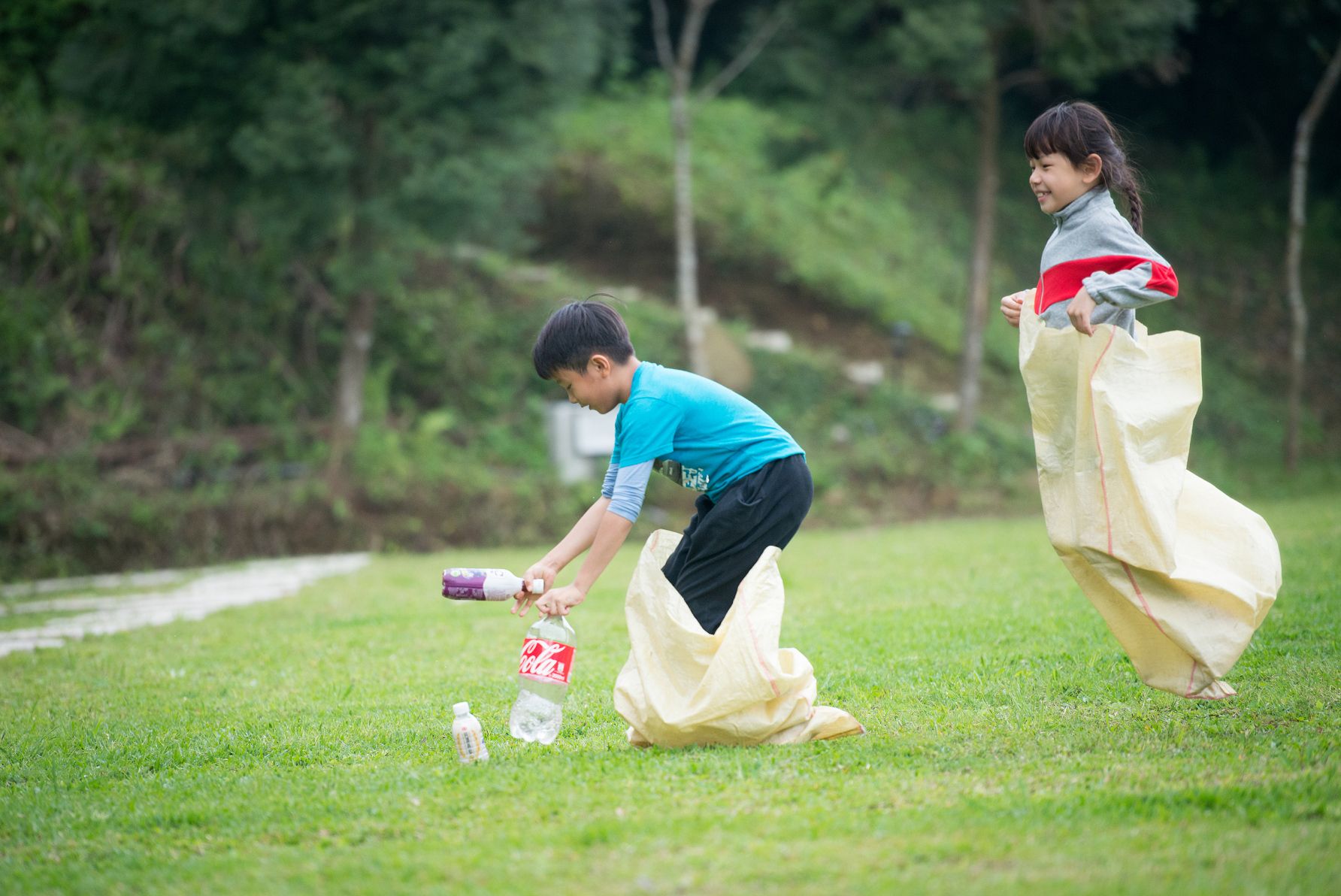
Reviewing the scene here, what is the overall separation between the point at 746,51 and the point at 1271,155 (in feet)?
43.5

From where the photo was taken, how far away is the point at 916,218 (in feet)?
73.1

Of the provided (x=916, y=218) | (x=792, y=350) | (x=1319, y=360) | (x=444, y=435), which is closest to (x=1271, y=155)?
(x=1319, y=360)

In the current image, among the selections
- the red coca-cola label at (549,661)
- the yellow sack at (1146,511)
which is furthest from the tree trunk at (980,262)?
the red coca-cola label at (549,661)

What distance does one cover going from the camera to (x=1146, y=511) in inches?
147

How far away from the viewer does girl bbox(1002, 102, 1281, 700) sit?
3.77m

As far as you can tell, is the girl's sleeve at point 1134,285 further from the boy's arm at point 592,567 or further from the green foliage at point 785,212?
the green foliage at point 785,212

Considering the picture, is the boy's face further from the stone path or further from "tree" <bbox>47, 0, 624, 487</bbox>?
"tree" <bbox>47, 0, 624, 487</bbox>

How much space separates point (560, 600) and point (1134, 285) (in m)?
2.14

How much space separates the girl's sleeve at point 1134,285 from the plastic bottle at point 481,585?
6.96 feet

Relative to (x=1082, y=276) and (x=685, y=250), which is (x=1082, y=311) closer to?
(x=1082, y=276)

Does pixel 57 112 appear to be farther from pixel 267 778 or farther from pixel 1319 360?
pixel 1319 360

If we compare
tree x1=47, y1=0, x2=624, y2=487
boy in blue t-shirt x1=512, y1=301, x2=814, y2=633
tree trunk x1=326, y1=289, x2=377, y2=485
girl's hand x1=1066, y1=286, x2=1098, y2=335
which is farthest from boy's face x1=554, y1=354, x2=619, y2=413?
tree trunk x1=326, y1=289, x2=377, y2=485

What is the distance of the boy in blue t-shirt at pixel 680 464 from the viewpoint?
390cm

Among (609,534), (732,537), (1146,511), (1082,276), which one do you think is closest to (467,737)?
(609,534)
